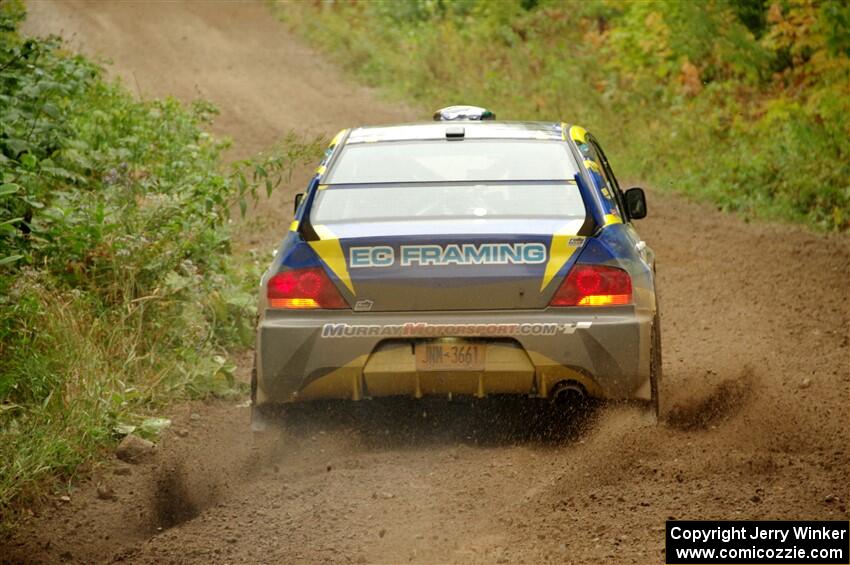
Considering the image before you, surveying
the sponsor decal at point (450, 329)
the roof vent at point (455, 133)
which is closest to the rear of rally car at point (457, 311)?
the sponsor decal at point (450, 329)

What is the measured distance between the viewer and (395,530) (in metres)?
5.02

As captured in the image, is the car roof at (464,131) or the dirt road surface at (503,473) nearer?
the dirt road surface at (503,473)

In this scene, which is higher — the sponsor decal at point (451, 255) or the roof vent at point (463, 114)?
the sponsor decal at point (451, 255)

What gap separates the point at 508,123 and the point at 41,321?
2.70 m

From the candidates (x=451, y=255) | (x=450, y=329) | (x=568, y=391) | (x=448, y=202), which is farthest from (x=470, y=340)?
(x=448, y=202)

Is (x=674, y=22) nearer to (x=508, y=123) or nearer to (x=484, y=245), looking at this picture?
(x=508, y=123)

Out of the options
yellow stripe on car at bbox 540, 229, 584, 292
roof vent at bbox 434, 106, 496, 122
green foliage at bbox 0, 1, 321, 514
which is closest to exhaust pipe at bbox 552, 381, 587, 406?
yellow stripe on car at bbox 540, 229, 584, 292

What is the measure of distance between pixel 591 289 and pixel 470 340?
0.58 m

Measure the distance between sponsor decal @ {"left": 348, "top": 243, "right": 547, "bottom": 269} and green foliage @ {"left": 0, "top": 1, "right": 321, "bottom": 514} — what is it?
165cm

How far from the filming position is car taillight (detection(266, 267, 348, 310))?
5949 mm

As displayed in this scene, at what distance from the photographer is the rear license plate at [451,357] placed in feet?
19.1

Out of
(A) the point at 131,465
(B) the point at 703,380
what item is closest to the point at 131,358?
(A) the point at 131,465

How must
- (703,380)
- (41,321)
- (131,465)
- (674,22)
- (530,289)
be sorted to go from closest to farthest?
1. (530,289)
2. (131,465)
3. (41,321)
4. (703,380)
5. (674,22)

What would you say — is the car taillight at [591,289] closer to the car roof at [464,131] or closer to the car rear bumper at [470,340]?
the car rear bumper at [470,340]
